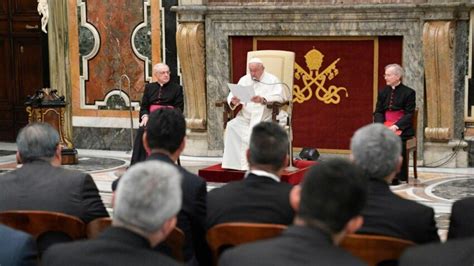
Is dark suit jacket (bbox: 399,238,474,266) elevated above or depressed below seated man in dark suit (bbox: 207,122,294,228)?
below

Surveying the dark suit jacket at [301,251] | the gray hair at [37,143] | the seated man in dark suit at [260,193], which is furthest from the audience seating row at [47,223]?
the dark suit jacket at [301,251]

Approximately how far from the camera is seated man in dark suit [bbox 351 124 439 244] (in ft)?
9.33

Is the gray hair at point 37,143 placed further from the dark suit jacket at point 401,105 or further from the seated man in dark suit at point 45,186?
the dark suit jacket at point 401,105

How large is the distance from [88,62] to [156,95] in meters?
2.22

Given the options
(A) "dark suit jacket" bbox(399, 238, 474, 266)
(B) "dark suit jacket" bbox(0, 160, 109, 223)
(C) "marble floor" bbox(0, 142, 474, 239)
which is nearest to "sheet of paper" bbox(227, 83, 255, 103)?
(C) "marble floor" bbox(0, 142, 474, 239)

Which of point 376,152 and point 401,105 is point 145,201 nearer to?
point 376,152

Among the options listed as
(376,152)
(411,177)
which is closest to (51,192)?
(376,152)

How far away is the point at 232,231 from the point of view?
2.84 m

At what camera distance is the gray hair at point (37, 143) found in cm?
340

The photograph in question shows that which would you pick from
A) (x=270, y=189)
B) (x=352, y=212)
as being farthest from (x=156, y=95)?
(x=352, y=212)

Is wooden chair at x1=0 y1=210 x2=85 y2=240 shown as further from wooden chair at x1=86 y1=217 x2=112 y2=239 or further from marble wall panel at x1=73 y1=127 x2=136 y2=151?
marble wall panel at x1=73 y1=127 x2=136 y2=151

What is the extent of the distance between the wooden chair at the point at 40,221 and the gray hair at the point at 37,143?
0.38 meters

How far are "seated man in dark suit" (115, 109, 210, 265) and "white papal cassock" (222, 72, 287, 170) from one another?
4023 mm

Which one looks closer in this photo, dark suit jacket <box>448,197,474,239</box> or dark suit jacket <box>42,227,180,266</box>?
dark suit jacket <box>42,227,180,266</box>
